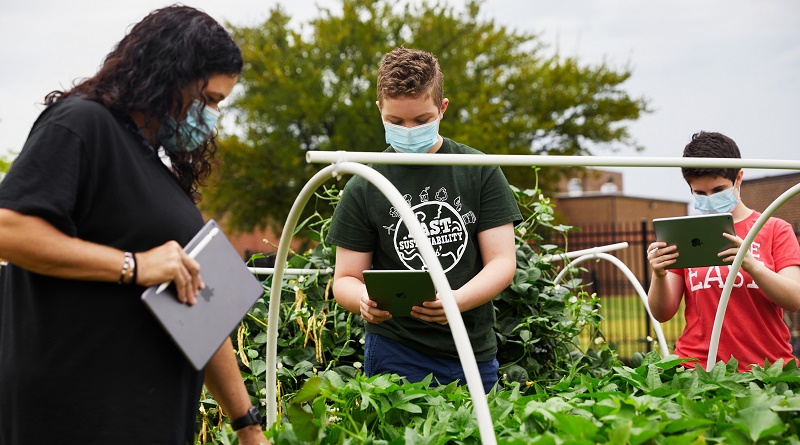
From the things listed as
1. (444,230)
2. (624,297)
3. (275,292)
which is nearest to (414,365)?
(444,230)

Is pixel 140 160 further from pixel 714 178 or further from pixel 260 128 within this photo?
pixel 260 128

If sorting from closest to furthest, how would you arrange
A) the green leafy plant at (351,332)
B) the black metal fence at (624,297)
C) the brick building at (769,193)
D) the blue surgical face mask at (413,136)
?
1. the blue surgical face mask at (413,136)
2. the green leafy plant at (351,332)
3. the black metal fence at (624,297)
4. the brick building at (769,193)

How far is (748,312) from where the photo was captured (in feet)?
9.56

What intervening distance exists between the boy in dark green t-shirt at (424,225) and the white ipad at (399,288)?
0.16 meters

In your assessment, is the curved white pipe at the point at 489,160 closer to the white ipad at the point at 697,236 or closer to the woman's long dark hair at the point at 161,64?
the woman's long dark hair at the point at 161,64

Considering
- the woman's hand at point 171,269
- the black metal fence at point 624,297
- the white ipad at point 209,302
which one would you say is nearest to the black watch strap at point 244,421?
the white ipad at point 209,302

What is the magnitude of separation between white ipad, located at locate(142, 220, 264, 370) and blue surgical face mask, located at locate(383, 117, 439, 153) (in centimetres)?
81

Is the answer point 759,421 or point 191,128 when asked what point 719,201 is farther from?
point 191,128

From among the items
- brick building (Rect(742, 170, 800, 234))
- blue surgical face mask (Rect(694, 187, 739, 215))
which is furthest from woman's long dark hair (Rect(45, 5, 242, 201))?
brick building (Rect(742, 170, 800, 234))

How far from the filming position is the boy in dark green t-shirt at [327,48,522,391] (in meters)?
2.42

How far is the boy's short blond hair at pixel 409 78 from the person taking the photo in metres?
2.39

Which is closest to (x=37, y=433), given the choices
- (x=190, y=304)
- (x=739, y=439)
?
(x=190, y=304)

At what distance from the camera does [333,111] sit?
17281mm

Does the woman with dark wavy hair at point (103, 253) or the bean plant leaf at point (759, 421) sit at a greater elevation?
the woman with dark wavy hair at point (103, 253)
